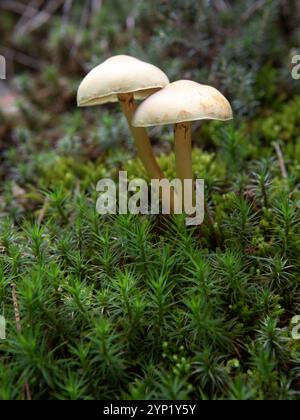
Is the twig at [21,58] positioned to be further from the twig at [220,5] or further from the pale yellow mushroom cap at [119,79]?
the pale yellow mushroom cap at [119,79]

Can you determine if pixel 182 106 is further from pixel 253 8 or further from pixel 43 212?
pixel 253 8

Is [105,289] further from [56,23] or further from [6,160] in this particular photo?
[56,23]

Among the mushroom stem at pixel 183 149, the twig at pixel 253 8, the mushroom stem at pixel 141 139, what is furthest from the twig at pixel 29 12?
the mushroom stem at pixel 183 149

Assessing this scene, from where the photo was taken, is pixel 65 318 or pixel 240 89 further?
pixel 240 89

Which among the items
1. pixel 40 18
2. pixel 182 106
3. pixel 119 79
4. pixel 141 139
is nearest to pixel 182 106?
pixel 182 106

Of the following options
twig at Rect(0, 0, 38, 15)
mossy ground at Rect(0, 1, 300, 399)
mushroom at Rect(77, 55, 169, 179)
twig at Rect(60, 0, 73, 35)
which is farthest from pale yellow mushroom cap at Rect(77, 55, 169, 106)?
twig at Rect(0, 0, 38, 15)
